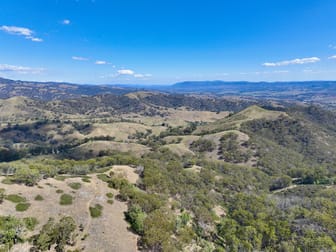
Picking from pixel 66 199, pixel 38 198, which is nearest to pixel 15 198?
pixel 38 198

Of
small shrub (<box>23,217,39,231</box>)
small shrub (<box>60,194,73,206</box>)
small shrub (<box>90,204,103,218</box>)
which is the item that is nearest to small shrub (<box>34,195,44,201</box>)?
small shrub (<box>60,194,73,206</box>)

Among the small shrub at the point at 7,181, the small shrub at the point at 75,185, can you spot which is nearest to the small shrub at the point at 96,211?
the small shrub at the point at 75,185

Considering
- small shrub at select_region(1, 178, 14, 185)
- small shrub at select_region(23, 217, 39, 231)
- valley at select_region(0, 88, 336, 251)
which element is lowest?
valley at select_region(0, 88, 336, 251)

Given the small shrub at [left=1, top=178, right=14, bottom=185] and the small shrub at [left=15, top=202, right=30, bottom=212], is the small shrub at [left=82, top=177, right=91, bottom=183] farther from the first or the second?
the small shrub at [left=15, top=202, right=30, bottom=212]

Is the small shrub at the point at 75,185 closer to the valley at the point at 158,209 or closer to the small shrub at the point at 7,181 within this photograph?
the valley at the point at 158,209

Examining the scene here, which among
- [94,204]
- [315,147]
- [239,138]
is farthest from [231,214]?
[315,147]
